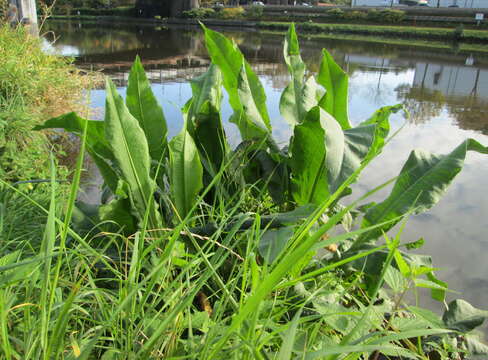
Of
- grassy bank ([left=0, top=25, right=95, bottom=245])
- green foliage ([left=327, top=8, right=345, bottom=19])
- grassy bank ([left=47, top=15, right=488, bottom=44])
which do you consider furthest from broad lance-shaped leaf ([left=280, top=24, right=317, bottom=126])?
green foliage ([left=327, top=8, right=345, bottom=19])

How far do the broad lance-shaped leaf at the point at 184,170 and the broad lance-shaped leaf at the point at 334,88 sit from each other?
1.96 feet

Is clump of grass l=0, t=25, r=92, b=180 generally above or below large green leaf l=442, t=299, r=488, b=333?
above

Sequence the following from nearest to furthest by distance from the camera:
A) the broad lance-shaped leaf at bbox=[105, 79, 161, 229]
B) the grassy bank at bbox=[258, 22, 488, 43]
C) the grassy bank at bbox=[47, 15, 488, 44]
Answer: the broad lance-shaped leaf at bbox=[105, 79, 161, 229]
the grassy bank at bbox=[258, 22, 488, 43]
the grassy bank at bbox=[47, 15, 488, 44]

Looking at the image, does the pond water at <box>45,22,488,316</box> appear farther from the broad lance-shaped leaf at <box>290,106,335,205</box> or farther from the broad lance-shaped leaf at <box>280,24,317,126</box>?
the broad lance-shaped leaf at <box>290,106,335,205</box>

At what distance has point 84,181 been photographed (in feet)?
7.60

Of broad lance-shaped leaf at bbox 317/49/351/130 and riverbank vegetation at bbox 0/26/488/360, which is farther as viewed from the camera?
broad lance-shaped leaf at bbox 317/49/351/130

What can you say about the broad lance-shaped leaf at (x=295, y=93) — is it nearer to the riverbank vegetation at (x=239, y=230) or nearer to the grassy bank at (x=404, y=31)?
the riverbank vegetation at (x=239, y=230)

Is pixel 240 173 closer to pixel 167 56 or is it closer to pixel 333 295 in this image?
pixel 333 295

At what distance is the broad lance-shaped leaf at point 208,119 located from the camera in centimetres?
130

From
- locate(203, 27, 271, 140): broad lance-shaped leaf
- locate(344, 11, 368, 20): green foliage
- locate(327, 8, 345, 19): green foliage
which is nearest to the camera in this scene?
locate(203, 27, 271, 140): broad lance-shaped leaf

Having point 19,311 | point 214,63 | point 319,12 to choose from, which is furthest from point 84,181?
point 319,12

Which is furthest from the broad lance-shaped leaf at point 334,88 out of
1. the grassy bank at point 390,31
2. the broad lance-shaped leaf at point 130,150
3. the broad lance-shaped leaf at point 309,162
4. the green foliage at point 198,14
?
the green foliage at point 198,14

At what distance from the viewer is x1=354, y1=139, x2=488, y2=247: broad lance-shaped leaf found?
1089 millimetres

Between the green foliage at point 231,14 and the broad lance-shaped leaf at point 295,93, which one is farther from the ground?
the green foliage at point 231,14
